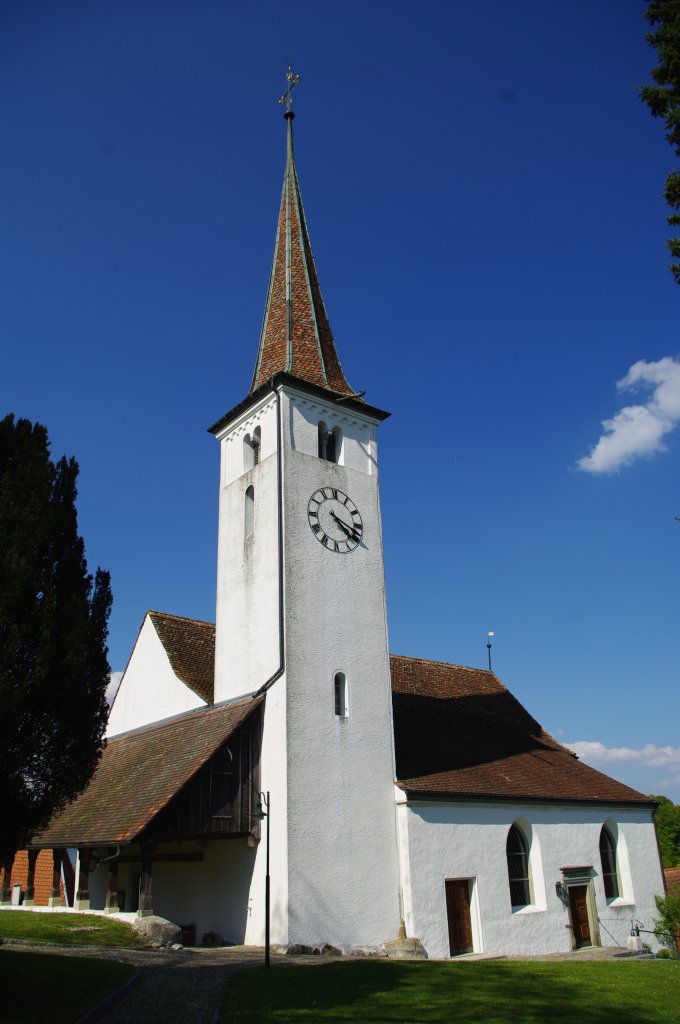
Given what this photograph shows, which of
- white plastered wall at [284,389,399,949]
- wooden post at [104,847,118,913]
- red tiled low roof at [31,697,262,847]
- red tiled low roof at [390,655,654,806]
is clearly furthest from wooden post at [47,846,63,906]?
red tiled low roof at [390,655,654,806]

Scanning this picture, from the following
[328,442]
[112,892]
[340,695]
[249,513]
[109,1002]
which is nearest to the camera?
[109,1002]

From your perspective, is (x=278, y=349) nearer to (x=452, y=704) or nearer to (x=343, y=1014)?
(x=452, y=704)

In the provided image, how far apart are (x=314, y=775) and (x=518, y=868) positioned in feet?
23.9

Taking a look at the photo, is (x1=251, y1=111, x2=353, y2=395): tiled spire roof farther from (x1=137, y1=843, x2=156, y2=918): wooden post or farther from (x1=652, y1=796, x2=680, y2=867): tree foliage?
(x1=652, y1=796, x2=680, y2=867): tree foliage

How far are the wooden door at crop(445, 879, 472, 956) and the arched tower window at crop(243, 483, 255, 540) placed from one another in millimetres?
10388

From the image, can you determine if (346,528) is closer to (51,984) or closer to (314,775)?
(314,775)

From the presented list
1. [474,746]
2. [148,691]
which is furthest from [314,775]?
[148,691]

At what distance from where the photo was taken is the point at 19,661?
12.0m

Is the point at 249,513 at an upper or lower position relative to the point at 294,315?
lower

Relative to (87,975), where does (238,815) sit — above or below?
above

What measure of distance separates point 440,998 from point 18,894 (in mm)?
17006

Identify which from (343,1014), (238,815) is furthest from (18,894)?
(343,1014)

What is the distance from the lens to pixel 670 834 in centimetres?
6269

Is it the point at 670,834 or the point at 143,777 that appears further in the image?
the point at 670,834
